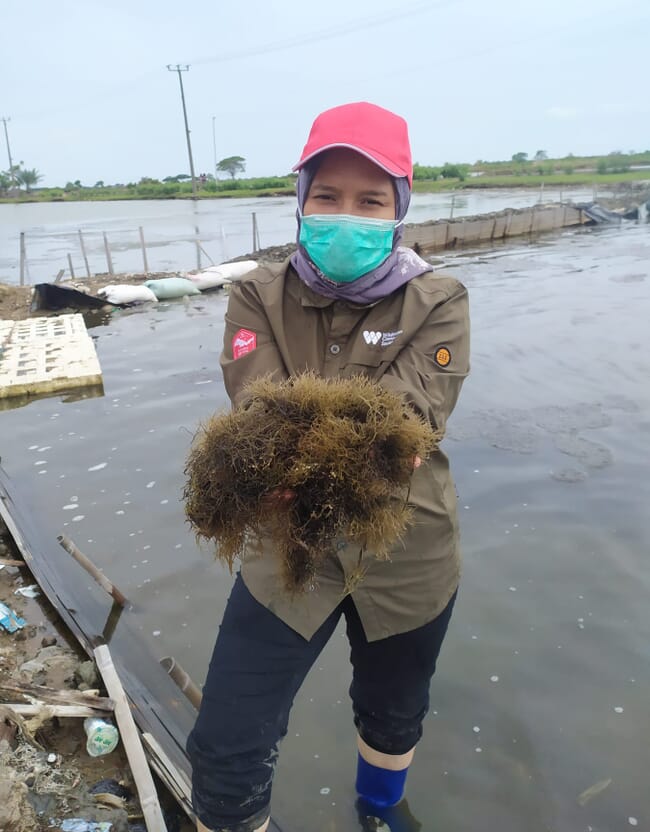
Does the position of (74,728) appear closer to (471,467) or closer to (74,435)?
(471,467)

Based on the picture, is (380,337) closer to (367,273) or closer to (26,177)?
(367,273)

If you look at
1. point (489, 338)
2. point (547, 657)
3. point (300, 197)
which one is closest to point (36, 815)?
point (300, 197)

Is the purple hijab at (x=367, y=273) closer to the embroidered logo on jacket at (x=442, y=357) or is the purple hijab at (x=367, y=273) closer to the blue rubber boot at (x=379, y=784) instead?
the embroidered logo on jacket at (x=442, y=357)

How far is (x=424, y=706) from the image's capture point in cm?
221

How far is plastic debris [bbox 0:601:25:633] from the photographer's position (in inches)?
153

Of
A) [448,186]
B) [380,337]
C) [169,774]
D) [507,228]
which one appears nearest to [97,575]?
[169,774]

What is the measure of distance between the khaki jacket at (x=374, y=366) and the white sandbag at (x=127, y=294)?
47.0ft

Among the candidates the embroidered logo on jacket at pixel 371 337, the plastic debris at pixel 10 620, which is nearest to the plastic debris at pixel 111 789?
the plastic debris at pixel 10 620

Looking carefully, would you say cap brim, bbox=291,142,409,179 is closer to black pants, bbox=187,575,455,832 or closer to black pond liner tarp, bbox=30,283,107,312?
black pants, bbox=187,575,455,832

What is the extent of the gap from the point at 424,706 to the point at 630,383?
6.95 m

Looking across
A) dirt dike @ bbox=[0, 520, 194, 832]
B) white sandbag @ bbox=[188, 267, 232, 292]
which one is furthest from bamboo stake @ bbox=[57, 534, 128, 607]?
white sandbag @ bbox=[188, 267, 232, 292]

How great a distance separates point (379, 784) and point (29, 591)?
286 cm

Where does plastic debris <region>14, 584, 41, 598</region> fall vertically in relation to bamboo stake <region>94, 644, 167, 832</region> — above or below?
below

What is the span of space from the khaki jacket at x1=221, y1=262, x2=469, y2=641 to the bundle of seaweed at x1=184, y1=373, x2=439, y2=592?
0.56ft
